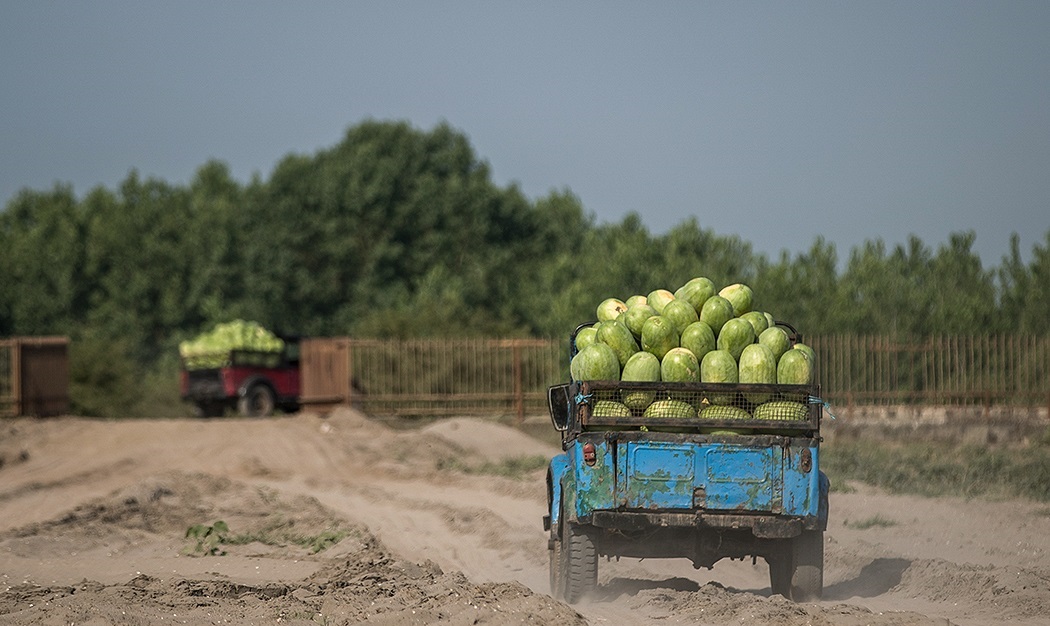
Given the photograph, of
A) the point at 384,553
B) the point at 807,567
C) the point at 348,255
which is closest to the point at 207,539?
the point at 384,553

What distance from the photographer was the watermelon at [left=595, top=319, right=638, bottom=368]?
9.17 meters

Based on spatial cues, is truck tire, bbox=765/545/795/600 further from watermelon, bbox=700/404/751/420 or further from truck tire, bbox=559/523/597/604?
truck tire, bbox=559/523/597/604

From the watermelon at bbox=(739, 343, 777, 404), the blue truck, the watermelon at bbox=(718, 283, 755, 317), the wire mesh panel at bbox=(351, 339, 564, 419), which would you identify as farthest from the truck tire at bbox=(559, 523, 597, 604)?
the wire mesh panel at bbox=(351, 339, 564, 419)

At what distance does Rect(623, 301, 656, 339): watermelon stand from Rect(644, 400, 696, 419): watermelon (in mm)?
713

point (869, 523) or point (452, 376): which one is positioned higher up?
point (452, 376)

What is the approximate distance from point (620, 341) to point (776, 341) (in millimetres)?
1106

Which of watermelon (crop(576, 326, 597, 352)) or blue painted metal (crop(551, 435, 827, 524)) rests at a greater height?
watermelon (crop(576, 326, 597, 352))

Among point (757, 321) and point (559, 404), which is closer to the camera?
point (757, 321)

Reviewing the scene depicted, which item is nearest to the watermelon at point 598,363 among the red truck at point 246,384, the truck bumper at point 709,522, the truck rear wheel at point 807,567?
the truck bumper at point 709,522

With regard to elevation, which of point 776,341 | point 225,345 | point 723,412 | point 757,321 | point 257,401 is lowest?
point 257,401

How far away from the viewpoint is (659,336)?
9.11 meters

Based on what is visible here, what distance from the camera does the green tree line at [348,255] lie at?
3962 cm

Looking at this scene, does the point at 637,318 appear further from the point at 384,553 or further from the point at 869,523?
the point at 869,523

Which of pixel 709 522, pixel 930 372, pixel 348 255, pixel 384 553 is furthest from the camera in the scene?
pixel 348 255
